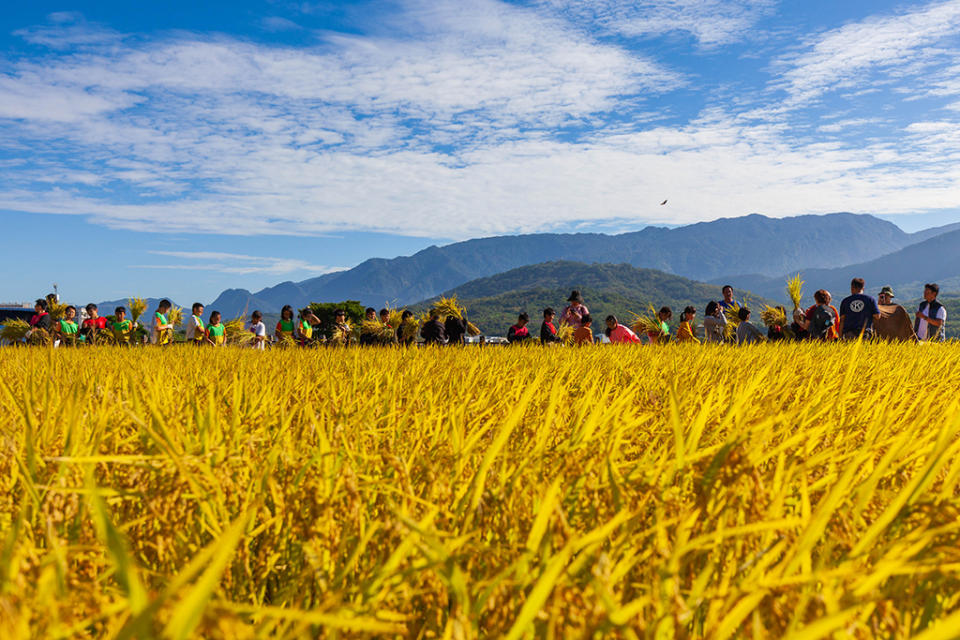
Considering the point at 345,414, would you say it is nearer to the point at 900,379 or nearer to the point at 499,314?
the point at 900,379

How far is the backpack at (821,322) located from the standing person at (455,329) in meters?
5.46

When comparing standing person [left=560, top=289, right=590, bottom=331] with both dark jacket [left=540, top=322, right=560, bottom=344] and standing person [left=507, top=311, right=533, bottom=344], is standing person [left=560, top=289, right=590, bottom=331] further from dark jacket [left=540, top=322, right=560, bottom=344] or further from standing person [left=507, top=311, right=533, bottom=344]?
dark jacket [left=540, top=322, right=560, bottom=344]

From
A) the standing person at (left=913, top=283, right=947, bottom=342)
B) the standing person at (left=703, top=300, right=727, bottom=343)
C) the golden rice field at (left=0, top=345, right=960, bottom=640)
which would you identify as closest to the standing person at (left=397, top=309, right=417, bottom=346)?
the standing person at (left=703, top=300, right=727, bottom=343)

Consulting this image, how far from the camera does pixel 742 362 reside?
4.71m

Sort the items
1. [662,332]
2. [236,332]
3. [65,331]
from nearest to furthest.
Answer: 1. [662,332]
2. [65,331]
3. [236,332]

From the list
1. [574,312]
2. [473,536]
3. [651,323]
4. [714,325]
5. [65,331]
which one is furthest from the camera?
[574,312]

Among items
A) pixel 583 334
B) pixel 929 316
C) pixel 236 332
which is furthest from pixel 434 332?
pixel 929 316

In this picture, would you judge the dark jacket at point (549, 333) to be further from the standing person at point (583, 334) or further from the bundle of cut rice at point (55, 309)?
the bundle of cut rice at point (55, 309)

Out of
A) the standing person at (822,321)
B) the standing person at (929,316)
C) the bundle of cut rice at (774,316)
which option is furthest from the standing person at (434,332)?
the standing person at (929,316)

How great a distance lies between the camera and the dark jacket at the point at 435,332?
413 inches

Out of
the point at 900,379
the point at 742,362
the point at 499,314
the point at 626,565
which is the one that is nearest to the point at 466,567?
the point at 626,565

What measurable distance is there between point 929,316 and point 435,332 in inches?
309

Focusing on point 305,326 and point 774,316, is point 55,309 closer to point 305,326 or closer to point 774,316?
point 305,326

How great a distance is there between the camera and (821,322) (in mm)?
9352
